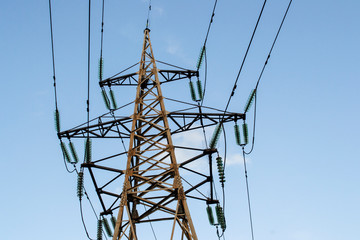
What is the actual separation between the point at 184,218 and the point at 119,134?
3903 millimetres

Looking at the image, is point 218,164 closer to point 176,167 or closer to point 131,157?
point 176,167

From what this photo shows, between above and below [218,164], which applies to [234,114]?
above

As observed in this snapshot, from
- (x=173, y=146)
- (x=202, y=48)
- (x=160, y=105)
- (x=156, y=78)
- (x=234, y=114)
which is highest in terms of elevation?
(x=202, y=48)

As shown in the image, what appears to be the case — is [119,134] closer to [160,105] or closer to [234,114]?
[160,105]

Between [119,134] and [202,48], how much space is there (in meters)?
6.29

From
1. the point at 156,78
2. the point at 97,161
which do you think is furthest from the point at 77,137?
the point at 156,78

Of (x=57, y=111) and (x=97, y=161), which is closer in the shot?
(x=97, y=161)

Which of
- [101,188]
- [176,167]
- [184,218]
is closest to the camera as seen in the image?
[184,218]

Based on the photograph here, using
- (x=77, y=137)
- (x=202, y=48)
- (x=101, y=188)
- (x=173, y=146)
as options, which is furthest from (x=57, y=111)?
(x=202, y=48)

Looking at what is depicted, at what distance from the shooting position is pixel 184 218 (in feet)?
32.2

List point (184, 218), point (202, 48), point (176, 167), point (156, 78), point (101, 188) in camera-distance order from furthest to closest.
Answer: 1. point (202, 48)
2. point (156, 78)
3. point (101, 188)
4. point (176, 167)
5. point (184, 218)

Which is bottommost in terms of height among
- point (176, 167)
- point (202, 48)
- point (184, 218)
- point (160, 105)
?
point (184, 218)

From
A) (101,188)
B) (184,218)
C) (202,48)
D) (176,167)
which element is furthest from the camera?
(202,48)

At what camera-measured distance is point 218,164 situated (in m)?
11.5
